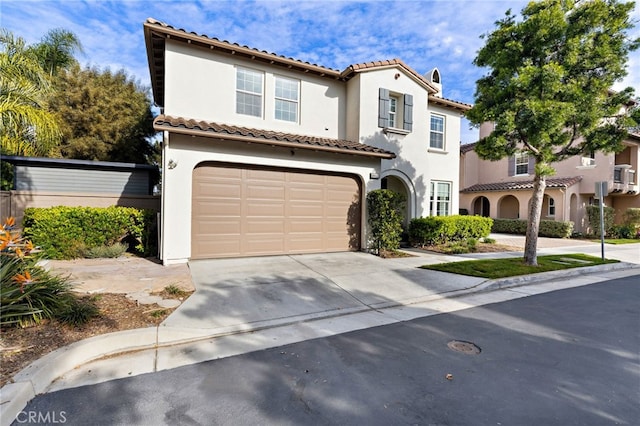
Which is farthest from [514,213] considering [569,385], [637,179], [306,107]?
[569,385]

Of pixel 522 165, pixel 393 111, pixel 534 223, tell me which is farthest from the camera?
pixel 522 165

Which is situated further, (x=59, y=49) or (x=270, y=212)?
(x=59, y=49)

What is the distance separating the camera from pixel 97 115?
15.5 metres

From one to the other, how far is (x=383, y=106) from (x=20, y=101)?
453 inches

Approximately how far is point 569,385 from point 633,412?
19.0 inches

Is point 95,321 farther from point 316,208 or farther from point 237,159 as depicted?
point 316,208

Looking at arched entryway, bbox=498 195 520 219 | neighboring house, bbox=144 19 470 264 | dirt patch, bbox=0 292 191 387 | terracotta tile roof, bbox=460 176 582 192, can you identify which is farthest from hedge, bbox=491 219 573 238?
dirt patch, bbox=0 292 191 387

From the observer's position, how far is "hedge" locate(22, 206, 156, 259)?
8484 millimetres

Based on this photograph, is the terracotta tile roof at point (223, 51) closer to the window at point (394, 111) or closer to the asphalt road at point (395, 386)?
the window at point (394, 111)

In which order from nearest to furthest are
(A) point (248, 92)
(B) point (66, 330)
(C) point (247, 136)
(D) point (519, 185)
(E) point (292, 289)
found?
(B) point (66, 330), (E) point (292, 289), (C) point (247, 136), (A) point (248, 92), (D) point (519, 185)

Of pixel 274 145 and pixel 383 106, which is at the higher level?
pixel 383 106

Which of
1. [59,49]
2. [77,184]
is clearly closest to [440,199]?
[77,184]

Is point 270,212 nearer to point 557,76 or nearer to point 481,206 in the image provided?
point 557,76

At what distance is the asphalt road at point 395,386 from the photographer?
106 inches
